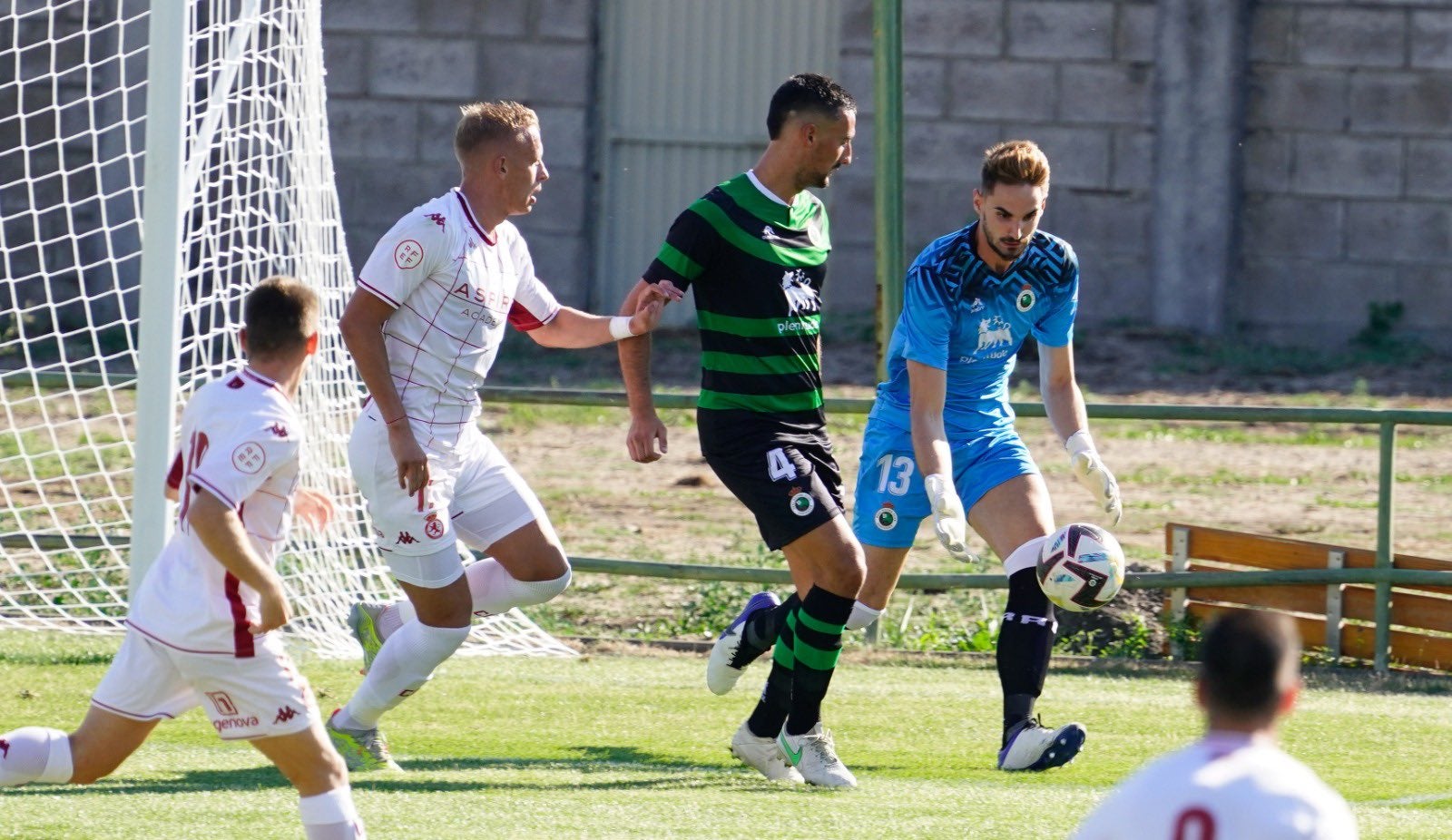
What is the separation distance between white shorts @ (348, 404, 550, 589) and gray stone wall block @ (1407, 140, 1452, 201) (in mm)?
12281

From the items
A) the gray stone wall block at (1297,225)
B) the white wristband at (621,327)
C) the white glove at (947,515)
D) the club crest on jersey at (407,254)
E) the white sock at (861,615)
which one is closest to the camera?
the club crest on jersey at (407,254)

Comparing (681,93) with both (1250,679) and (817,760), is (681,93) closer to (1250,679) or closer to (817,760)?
(817,760)

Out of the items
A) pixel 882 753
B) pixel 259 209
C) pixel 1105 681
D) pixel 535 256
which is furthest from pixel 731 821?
pixel 535 256

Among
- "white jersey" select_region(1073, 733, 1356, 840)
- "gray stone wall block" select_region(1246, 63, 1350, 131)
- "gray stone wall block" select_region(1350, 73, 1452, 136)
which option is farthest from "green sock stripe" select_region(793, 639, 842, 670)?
"gray stone wall block" select_region(1350, 73, 1452, 136)

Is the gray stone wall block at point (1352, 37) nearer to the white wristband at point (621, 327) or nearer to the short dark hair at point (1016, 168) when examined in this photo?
the short dark hair at point (1016, 168)

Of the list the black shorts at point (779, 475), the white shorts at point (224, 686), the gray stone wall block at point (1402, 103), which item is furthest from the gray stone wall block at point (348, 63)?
the white shorts at point (224, 686)

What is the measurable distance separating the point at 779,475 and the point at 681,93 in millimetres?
11580

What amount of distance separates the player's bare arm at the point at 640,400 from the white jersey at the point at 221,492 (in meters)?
1.65

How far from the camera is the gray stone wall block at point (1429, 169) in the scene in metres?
16.0

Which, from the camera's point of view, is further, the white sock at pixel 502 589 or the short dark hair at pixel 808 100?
the white sock at pixel 502 589

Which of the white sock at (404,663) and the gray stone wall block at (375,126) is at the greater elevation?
the gray stone wall block at (375,126)

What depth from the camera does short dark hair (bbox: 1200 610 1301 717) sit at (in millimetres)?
2672

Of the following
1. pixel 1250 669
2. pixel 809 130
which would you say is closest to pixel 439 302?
pixel 809 130

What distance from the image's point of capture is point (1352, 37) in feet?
52.5
